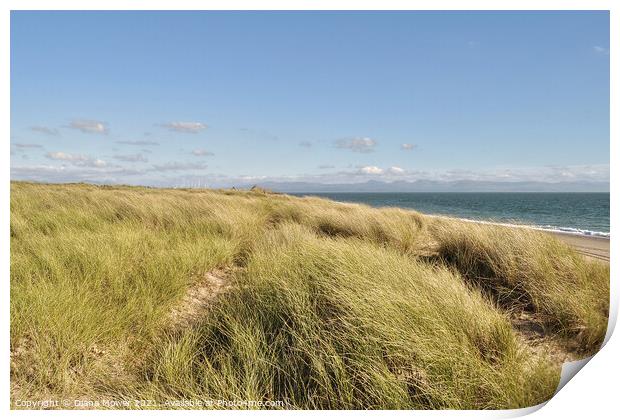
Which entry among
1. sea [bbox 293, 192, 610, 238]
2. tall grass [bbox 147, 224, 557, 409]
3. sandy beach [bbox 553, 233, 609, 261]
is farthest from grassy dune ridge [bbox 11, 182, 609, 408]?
sea [bbox 293, 192, 610, 238]

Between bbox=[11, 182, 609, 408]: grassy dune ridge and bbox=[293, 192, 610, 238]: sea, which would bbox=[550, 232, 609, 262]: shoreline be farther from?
bbox=[11, 182, 609, 408]: grassy dune ridge

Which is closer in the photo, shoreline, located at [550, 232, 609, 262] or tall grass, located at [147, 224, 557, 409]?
tall grass, located at [147, 224, 557, 409]

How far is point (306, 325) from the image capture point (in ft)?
6.31

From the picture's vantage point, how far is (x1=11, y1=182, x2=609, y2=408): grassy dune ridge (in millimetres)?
1628

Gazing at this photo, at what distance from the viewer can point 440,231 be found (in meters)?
4.32

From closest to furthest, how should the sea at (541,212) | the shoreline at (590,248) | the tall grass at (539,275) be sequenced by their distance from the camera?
the tall grass at (539,275), the shoreline at (590,248), the sea at (541,212)

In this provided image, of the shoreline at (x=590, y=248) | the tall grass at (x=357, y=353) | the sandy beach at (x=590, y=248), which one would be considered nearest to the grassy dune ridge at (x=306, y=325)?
the tall grass at (x=357, y=353)

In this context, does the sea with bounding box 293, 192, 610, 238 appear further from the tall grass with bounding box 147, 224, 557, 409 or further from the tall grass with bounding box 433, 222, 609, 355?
the tall grass with bounding box 147, 224, 557, 409

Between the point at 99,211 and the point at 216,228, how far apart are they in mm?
2374

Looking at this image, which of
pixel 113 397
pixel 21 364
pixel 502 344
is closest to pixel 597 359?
pixel 502 344

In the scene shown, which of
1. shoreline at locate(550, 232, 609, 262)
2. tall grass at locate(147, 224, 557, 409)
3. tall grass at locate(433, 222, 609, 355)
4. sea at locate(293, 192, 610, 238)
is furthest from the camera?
sea at locate(293, 192, 610, 238)

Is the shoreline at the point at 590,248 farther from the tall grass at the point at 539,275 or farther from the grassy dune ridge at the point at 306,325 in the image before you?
the grassy dune ridge at the point at 306,325

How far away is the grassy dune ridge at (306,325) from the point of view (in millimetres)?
1628

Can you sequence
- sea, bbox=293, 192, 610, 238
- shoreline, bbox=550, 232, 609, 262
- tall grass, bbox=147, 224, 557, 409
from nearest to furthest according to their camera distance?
tall grass, bbox=147, 224, 557, 409 → shoreline, bbox=550, 232, 609, 262 → sea, bbox=293, 192, 610, 238
